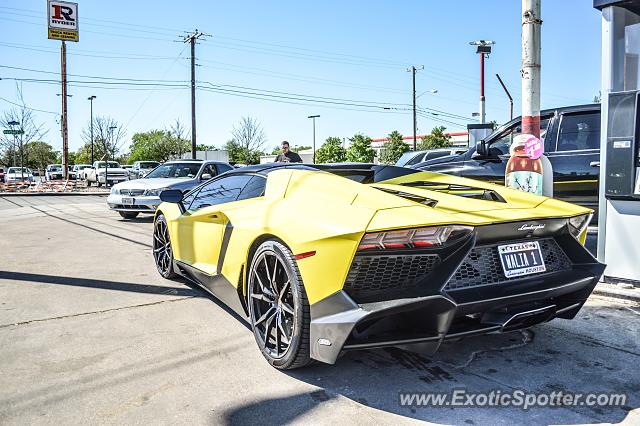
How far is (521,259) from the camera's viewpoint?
2.83 meters

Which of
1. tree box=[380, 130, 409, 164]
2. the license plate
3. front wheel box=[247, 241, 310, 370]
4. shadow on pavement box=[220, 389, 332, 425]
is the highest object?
tree box=[380, 130, 409, 164]

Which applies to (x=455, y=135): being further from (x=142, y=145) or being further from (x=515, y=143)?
(x=515, y=143)

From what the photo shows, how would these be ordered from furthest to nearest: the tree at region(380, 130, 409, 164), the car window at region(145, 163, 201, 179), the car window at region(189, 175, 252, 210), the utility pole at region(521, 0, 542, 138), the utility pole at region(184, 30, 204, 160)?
the tree at region(380, 130, 409, 164)
the utility pole at region(184, 30, 204, 160)
the car window at region(145, 163, 201, 179)
the utility pole at region(521, 0, 542, 138)
the car window at region(189, 175, 252, 210)

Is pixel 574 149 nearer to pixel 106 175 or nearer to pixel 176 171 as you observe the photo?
pixel 176 171

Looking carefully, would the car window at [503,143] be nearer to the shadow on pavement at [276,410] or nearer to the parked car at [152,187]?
the shadow on pavement at [276,410]

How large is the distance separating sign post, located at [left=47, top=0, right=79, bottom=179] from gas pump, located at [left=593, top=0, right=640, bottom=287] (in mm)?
34846

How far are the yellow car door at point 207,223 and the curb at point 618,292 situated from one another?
11.0 feet

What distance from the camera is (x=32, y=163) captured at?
75.2 meters

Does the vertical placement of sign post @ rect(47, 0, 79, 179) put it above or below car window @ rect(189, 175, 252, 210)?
above

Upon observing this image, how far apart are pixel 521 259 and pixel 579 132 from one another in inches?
183

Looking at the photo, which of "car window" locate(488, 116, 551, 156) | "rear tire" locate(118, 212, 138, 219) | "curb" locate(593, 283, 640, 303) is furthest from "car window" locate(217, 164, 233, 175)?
"curb" locate(593, 283, 640, 303)

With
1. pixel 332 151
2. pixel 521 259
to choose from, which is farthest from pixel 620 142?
pixel 332 151

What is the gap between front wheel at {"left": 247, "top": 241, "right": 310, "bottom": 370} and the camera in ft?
8.98

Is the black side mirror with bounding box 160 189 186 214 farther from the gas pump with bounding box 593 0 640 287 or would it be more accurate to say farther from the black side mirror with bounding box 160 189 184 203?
the gas pump with bounding box 593 0 640 287
